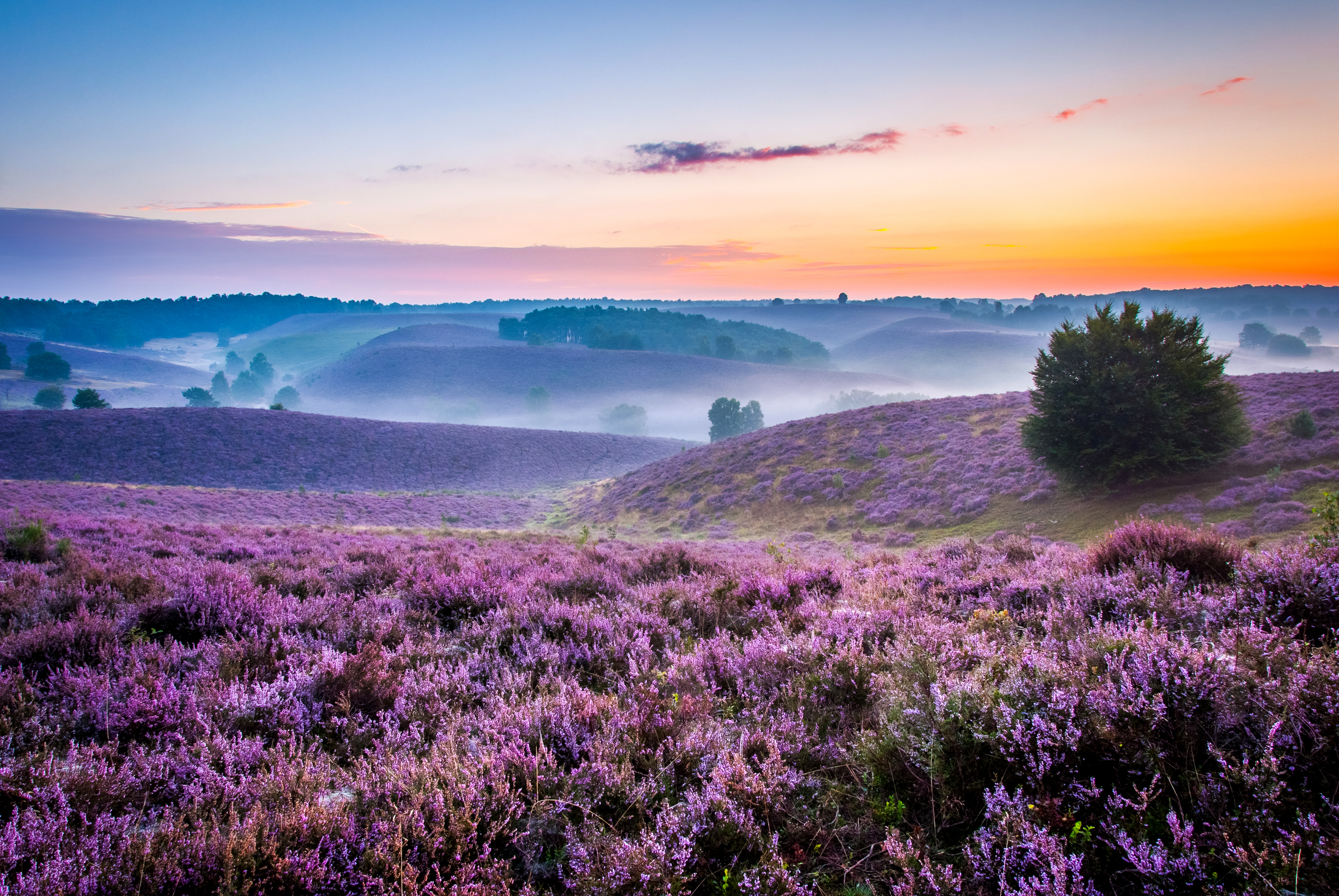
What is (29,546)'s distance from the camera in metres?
7.81

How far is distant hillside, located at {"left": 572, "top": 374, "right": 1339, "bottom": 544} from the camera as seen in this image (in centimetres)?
1864

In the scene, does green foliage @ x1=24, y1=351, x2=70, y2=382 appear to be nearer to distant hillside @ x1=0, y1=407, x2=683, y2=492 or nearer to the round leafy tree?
distant hillside @ x1=0, y1=407, x2=683, y2=492

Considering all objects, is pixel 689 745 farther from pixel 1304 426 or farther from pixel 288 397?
pixel 288 397

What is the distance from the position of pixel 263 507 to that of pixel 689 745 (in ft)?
129

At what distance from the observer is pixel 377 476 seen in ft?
182

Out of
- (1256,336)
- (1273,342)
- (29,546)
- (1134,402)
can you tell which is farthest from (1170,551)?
(1256,336)

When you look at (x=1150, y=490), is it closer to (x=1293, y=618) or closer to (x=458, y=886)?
(x=1293, y=618)

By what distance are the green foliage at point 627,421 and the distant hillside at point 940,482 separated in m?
70.5

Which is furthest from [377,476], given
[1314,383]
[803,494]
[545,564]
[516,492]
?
[1314,383]

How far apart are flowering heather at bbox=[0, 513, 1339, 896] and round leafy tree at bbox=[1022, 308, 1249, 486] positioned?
18.8 metres

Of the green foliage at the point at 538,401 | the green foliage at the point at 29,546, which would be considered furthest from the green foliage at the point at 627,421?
the green foliage at the point at 29,546

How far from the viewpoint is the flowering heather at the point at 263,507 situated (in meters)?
25.8

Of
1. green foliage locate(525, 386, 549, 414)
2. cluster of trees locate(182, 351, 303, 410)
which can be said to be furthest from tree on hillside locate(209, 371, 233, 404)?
green foliage locate(525, 386, 549, 414)

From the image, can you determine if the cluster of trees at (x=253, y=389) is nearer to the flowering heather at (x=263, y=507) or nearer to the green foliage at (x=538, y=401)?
the green foliage at (x=538, y=401)
